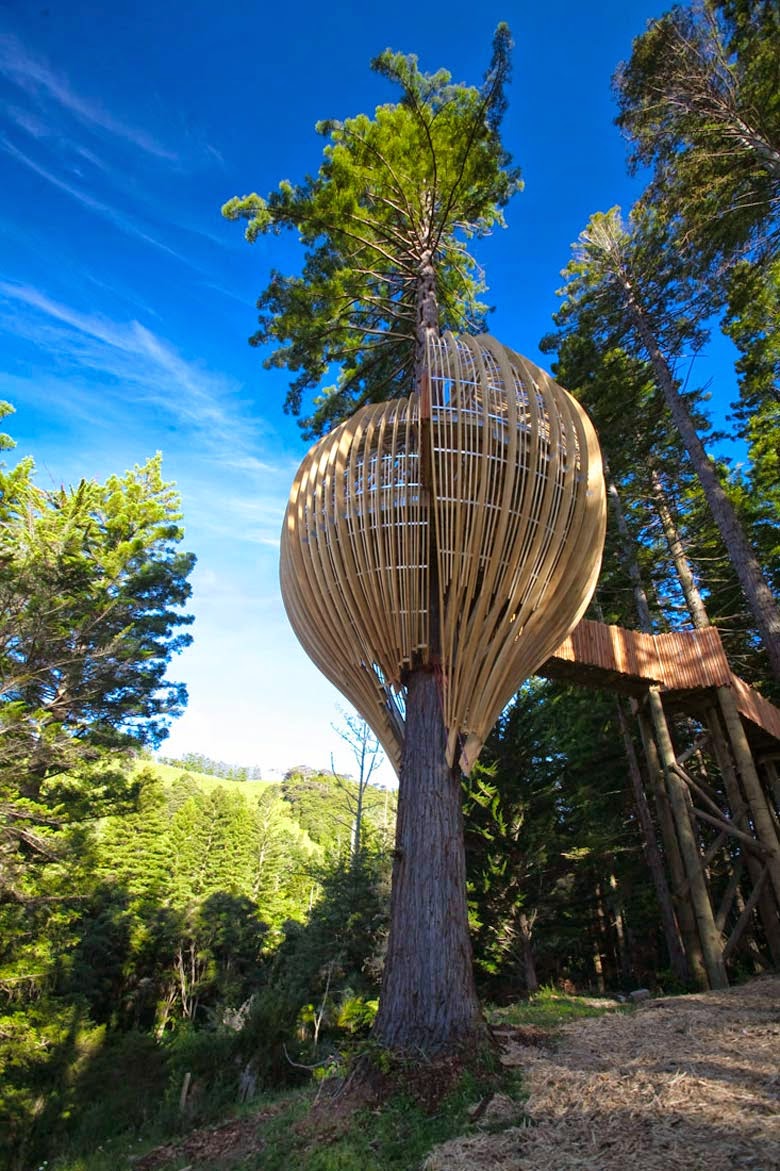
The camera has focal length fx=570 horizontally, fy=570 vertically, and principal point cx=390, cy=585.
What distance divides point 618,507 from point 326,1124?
10509 mm

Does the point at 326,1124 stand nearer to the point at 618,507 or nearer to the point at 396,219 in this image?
the point at 396,219

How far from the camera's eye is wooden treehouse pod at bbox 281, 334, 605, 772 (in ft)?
12.2

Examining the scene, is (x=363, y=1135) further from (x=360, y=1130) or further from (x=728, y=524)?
(x=728, y=524)

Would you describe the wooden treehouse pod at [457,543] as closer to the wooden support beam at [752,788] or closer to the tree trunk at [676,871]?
the wooden support beam at [752,788]

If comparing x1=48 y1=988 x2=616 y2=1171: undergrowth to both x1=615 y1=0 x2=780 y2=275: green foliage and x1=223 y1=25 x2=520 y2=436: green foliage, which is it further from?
x1=615 y1=0 x2=780 y2=275: green foliage

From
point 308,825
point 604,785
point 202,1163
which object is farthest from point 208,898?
point 308,825

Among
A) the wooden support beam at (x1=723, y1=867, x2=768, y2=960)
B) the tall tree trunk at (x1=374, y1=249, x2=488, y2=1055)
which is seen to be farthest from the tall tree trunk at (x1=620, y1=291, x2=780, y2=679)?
the tall tree trunk at (x1=374, y1=249, x2=488, y2=1055)

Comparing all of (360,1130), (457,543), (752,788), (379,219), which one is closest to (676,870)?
(752,788)

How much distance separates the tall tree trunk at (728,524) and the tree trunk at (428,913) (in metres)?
5.24

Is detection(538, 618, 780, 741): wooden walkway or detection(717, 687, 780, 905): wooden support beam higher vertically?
detection(538, 618, 780, 741): wooden walkway

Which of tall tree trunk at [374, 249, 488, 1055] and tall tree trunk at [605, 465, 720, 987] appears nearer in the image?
tall tree trunk at [374, 249, 488, 1055]

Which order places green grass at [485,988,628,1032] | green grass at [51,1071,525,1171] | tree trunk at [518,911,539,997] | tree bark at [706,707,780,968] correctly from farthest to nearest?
tree trunk at [518,911,539,997] < tree bark at [706,707,780,968] < green grass at [485,988,628,1032] < green grass at [51,1071,525,1171]

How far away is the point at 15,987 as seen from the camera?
9562 mm

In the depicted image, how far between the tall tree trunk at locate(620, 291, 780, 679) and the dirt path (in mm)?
4577
